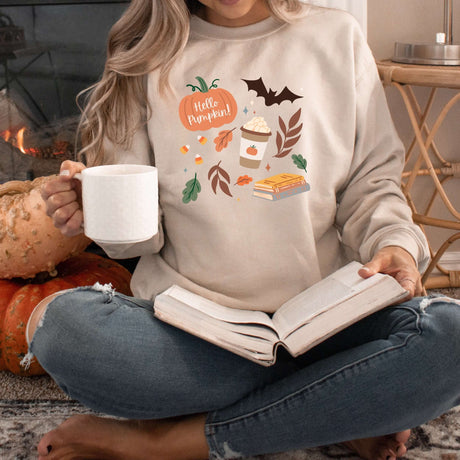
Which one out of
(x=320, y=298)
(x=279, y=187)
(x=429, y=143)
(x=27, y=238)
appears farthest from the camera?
(x=429, y=143)

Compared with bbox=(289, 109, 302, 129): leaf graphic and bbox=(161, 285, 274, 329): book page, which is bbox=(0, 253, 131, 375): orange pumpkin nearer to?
bbox=(161, 285, 274, 329): book page

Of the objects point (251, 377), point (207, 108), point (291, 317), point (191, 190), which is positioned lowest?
point (251, 377)

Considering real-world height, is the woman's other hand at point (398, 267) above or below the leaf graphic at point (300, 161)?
below

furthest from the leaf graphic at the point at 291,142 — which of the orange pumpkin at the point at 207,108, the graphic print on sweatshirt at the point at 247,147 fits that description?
the orange pumpkin at the point at 207,108

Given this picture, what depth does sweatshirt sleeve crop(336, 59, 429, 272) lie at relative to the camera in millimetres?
1053

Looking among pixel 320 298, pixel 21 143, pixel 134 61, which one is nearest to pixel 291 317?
pixel 320 298

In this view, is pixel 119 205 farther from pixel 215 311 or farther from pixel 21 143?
pixel 21 143

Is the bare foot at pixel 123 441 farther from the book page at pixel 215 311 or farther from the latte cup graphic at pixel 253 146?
the latte cup graphic at pixel 253 146

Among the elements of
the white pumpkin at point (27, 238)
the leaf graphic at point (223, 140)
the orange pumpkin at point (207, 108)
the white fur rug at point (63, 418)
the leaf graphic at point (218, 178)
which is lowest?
the white fur rug at point (63, 418)

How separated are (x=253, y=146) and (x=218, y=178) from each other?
0.27 ft

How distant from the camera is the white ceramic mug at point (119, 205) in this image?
31.4 inches

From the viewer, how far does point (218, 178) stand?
1073 millimetres

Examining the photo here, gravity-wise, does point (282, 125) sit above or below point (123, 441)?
above

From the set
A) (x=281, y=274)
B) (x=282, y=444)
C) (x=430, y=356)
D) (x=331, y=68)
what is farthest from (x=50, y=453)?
(x=331, y=68)
